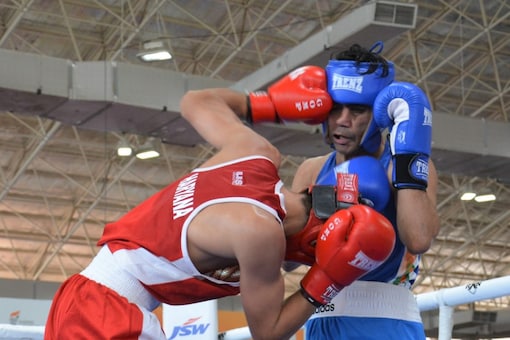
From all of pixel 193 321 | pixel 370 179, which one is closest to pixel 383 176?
pixel 370 179

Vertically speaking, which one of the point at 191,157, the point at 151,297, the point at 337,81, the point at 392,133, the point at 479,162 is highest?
the point at 191,157

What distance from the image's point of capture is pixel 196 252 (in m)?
1.99

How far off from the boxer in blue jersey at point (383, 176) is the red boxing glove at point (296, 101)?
0.03 meters

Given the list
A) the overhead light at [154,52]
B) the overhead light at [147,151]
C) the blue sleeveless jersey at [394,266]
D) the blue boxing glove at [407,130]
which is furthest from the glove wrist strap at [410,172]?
the overhead light at [147,151]

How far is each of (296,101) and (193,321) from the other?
1.73 m

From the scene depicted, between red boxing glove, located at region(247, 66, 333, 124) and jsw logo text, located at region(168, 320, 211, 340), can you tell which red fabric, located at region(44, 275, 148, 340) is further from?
jsw logo text, located at region(168, 320, 211, 340)

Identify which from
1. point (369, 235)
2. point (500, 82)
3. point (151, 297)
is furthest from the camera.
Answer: point (500, 82)

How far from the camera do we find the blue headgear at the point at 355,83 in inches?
88.7

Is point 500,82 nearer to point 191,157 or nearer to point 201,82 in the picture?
point 191,157

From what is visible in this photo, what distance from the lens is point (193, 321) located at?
12.3ft

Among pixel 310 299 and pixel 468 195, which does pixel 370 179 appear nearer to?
pixel 310 299

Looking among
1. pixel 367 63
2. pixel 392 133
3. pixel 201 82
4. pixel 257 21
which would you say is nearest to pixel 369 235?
pixel 392 133

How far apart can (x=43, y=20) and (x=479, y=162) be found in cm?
647

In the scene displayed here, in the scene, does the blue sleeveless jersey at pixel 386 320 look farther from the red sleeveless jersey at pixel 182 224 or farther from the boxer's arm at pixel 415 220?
the red sleeveless jersey at pixel 182 224
